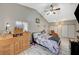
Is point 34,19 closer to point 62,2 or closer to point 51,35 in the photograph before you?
point 51,35

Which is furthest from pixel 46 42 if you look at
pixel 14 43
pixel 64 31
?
pixel 14 43

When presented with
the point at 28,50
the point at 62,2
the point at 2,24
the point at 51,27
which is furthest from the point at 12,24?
the point at 62,2

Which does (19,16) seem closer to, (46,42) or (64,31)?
(46,42)

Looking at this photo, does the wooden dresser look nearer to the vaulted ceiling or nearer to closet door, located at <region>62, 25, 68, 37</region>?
the vaulted ceiling

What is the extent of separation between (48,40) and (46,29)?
21cm

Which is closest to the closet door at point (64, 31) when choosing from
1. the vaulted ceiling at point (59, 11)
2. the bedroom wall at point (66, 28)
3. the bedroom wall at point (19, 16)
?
the bedroom wall at point (66, 28)

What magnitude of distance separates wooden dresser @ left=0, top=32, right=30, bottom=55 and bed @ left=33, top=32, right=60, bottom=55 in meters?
0.17

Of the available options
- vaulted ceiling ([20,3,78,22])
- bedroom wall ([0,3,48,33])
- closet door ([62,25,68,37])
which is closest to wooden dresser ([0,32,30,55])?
bedroom wall ([0,3,48,33])

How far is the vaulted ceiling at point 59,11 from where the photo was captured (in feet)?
7.22

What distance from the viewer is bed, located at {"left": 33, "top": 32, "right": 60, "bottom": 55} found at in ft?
7.32

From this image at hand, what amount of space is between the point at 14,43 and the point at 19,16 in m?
0.50

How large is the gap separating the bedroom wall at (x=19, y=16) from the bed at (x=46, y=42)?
12 centimetres

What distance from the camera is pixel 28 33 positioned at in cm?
226

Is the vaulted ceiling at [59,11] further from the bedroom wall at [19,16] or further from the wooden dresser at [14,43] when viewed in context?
the wooden dresser at [14,43]
